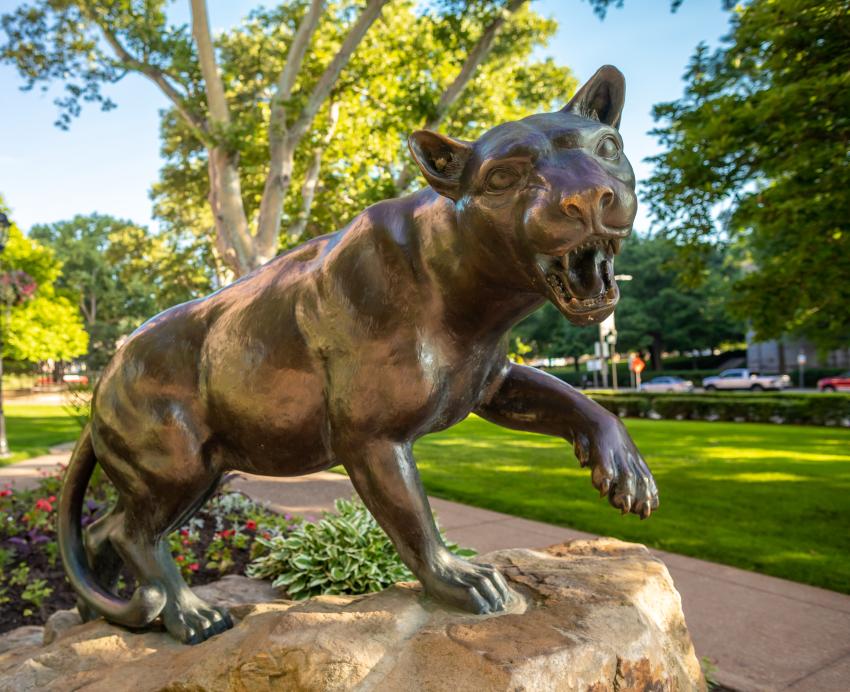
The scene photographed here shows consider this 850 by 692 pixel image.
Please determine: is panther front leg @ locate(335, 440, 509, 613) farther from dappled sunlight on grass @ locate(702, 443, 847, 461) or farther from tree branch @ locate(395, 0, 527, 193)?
dappled sunlight on grass @ locate(702, 443, 847, 461)

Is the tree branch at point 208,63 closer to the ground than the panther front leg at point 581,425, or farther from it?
farther from it

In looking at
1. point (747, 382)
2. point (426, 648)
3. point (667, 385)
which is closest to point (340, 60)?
point (426, 648)

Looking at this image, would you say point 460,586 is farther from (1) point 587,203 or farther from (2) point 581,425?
(1) point 587,203

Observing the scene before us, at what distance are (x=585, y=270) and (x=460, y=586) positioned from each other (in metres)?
1.00

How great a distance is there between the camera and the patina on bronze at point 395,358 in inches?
67.1

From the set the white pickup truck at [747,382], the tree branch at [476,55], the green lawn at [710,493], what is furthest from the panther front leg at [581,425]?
the white pickup truck at [747,382]

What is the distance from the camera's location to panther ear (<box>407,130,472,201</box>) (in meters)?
1.81

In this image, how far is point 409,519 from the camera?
199cm

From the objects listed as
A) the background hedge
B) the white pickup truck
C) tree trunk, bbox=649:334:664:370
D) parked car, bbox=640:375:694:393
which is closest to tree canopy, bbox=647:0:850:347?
the background hedge

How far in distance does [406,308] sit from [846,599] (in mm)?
4197

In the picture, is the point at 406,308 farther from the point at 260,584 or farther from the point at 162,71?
the point at 162,71

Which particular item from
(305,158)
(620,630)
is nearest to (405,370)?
(620,630)

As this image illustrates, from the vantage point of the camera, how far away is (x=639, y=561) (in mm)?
2537

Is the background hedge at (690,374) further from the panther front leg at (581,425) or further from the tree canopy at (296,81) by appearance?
the panther front leg at (581,425)
